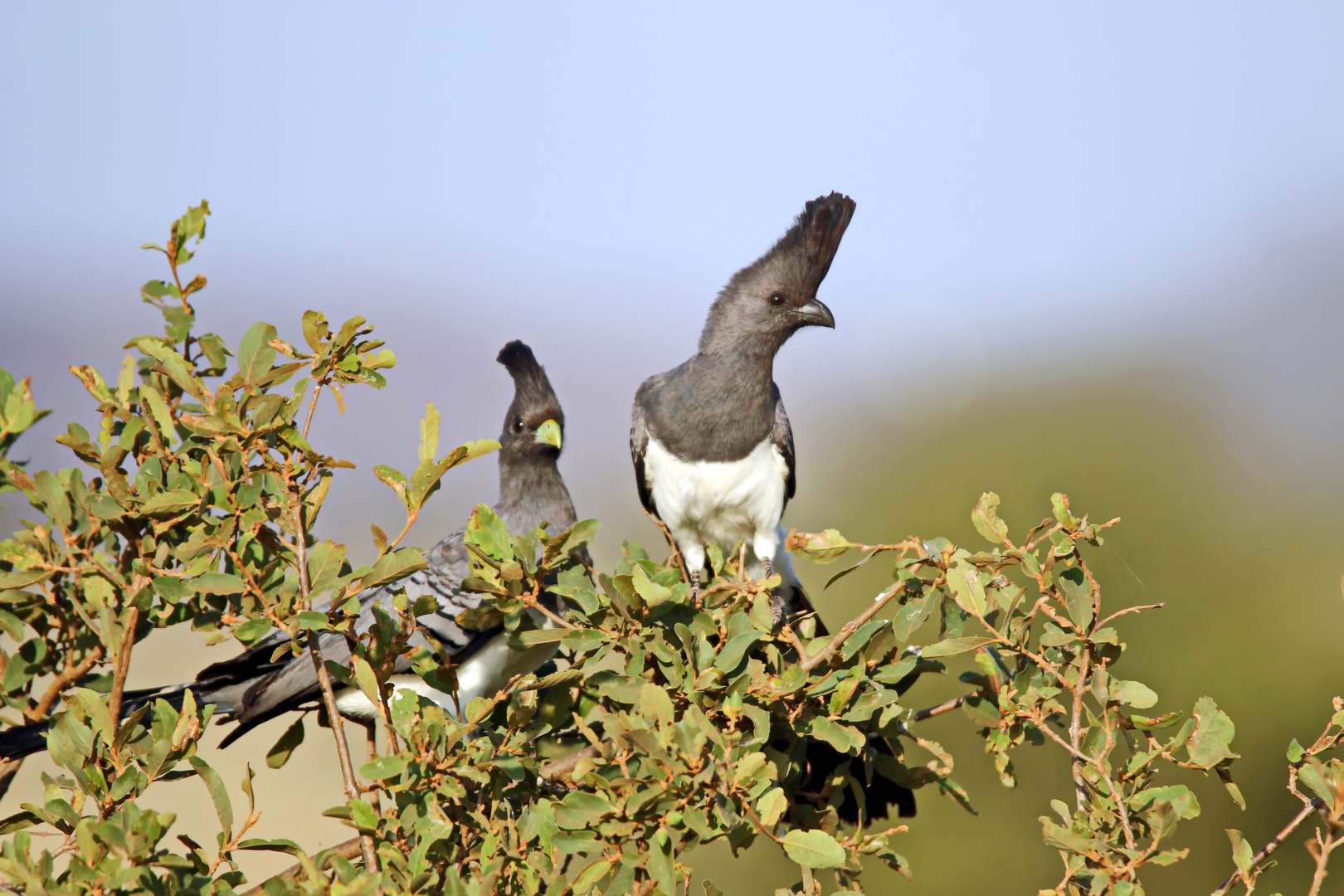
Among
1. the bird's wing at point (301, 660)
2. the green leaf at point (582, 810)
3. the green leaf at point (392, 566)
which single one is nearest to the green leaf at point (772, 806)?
the green leaf at point (582, 810)

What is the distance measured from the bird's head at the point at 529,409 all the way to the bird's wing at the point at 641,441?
1.21ft

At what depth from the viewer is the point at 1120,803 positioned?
2146 mm

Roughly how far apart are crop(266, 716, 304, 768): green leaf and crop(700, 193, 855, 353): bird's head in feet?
8.93

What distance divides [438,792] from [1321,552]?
12.7m

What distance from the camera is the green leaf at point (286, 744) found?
9.11 feet

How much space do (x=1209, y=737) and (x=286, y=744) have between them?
7.46ft

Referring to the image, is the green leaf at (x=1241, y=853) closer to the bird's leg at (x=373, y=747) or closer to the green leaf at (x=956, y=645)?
the green leaf at (x=956, y=645)

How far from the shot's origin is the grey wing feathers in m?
4.98

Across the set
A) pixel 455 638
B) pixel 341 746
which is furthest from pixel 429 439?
pixel 455 638

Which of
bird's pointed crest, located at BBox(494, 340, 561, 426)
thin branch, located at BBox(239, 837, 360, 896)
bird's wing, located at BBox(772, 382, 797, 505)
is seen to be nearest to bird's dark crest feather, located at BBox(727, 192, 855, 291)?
bird's wing, located at BBox(772, 382, 797, 505)

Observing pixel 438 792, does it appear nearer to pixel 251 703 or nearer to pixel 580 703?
pixel 580 703

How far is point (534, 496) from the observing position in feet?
17.0

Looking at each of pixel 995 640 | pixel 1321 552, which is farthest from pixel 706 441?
pixel 1321 552

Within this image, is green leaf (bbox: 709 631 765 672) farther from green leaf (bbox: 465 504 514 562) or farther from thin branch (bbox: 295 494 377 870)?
thin branch (bbox: 295 494 377 870)
